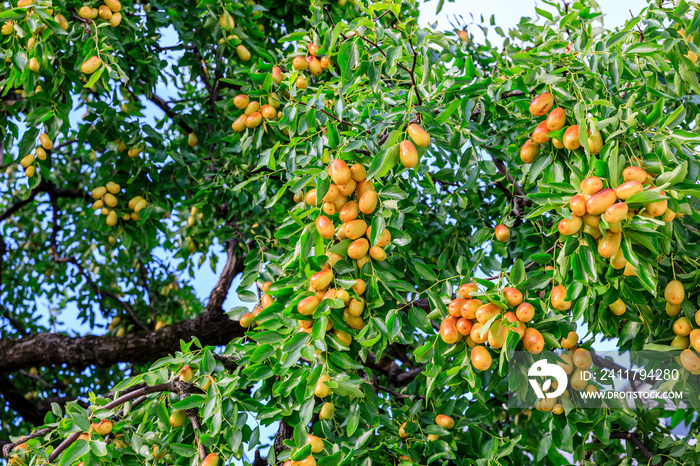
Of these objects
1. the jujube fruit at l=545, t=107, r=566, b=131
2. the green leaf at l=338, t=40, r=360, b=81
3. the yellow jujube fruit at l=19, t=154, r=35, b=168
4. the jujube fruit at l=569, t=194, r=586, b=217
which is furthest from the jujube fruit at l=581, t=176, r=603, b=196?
the yellow jujube fruit at l=19, t=154, r=35, b=168

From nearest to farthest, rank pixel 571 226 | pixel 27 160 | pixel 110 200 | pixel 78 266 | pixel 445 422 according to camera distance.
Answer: pixel 571 226, pixel 445 422, pixel 27 160, pixel 110 200, pixel 78 266

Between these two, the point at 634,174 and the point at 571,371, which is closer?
the point at 634,174

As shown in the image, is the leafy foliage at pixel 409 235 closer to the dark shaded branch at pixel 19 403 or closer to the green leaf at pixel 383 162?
the green leaf at pixel 383 162

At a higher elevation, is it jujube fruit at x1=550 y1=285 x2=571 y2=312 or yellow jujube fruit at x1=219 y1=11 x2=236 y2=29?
yellow jujube fruit at x1=219 y1=11 x2=236 y2=29

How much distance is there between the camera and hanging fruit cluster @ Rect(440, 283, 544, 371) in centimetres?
146

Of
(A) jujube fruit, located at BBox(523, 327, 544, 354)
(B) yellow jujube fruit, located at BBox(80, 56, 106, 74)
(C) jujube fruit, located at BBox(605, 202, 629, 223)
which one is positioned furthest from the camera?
(B) yellow jujube fruit, located at BBox(80, 56, 106, 74)

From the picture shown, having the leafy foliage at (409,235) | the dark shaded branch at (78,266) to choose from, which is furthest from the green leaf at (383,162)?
the dark shaded branch at (78,266)

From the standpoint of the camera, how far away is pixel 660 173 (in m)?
1.45

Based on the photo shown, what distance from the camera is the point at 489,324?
141 cm

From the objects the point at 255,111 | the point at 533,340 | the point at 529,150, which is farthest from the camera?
the point at 255,111

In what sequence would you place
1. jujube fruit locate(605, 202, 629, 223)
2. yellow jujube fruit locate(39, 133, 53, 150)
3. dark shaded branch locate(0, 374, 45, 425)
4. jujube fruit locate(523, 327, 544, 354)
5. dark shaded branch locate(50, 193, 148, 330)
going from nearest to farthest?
1. jujube fruit locate(605, 202, 629, 223)
2. jujube fruit locate(523, 327, 544, 354)
3. yellow jujube fruit locate(39, 133, 53, 150)
4. dark shaded branch locate(50, 193, 148, 330)
5. dark shaded branch locate(0, 374, 45, 425)

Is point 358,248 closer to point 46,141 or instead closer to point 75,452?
point 75,452

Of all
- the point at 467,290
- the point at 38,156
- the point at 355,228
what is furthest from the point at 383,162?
the point at 38,156

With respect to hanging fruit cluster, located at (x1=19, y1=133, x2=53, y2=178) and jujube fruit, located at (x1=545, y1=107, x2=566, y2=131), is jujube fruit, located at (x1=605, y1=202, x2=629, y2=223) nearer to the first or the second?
jujube fruit, located at (x1=545, y1=107, x2=566, y2=131)
